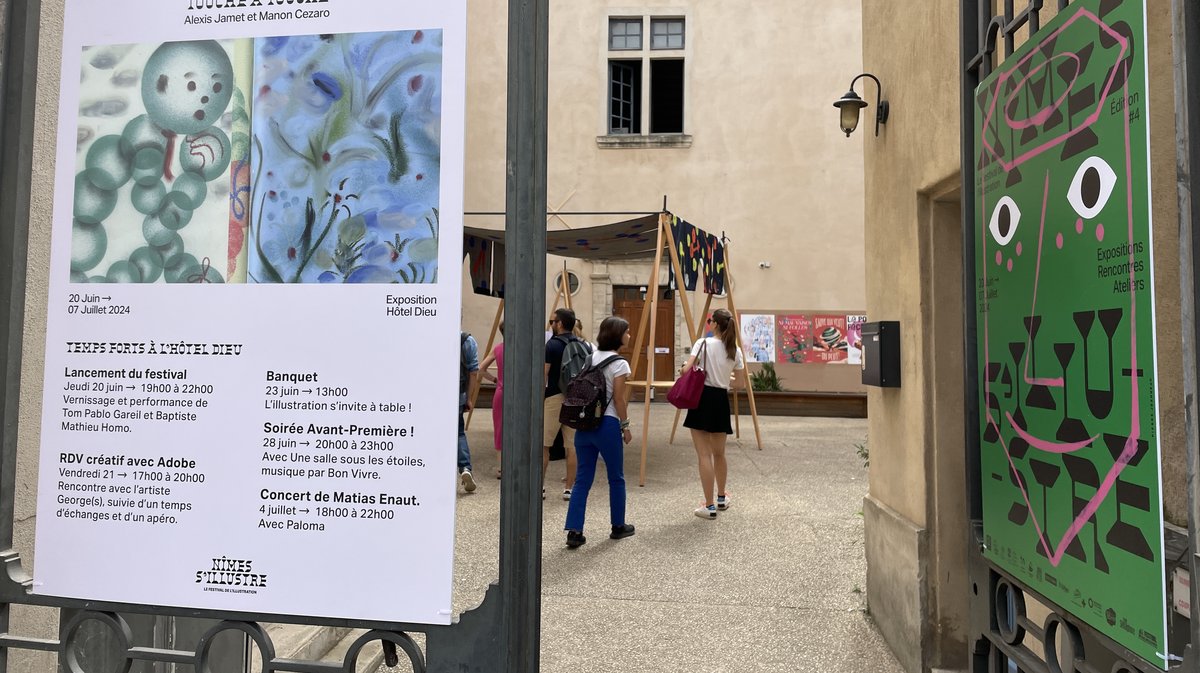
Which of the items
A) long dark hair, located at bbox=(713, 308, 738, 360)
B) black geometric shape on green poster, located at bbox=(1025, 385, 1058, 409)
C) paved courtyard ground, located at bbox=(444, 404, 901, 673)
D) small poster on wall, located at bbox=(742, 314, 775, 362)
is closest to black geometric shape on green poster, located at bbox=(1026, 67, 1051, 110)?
black geometric shape on green poster, located at bbox=(1025, 385, 1058, 409)

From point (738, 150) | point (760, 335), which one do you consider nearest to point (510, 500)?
point (760, 335)

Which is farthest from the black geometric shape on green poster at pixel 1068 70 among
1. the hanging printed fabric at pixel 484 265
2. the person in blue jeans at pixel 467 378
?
the hanging printed fabric at pixel 484 265

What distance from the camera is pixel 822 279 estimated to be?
1641 cm

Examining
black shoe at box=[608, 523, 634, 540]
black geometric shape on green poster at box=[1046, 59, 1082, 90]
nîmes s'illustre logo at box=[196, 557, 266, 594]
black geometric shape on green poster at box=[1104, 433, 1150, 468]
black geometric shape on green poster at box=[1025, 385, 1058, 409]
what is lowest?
black shoe at box=[608, 523, 634, 540]

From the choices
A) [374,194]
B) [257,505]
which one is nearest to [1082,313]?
[374,194]

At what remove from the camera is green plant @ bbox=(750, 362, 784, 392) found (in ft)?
49.9

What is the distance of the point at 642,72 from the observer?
1727cm

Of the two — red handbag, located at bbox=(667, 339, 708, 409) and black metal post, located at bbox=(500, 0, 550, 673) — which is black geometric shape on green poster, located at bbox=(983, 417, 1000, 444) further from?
red handbag, located at bbox=(667, 339, 708, 409)

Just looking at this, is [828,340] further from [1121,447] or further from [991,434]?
[1121,447]

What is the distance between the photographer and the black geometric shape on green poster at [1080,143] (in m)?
1.35

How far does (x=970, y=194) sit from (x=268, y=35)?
160cm

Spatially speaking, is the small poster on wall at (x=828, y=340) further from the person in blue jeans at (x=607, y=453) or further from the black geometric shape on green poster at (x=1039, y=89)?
the black geometric shape on green poster at (x=1039, y=89)

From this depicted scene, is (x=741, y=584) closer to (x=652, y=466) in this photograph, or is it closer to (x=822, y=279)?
(x=652, y=466)

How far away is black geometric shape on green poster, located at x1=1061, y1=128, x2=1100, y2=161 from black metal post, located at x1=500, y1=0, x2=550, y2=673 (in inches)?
36.8
